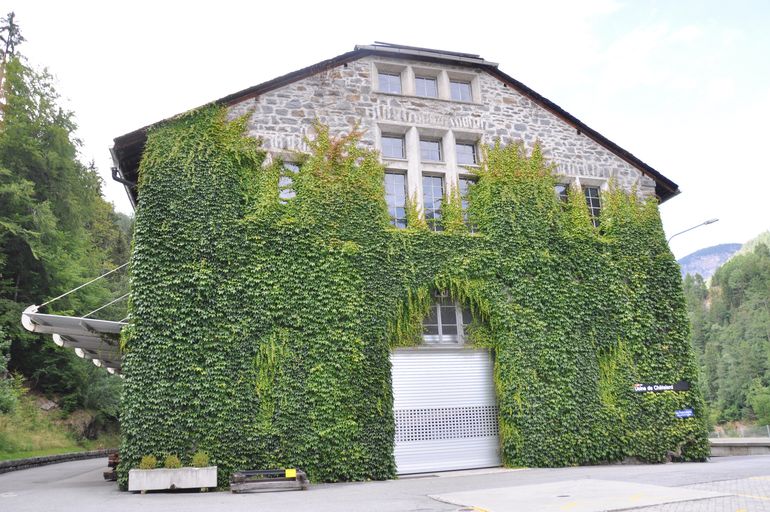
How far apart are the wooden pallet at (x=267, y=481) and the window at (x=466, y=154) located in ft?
31.2

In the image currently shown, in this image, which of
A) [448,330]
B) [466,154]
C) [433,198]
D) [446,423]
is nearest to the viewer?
[446,423]

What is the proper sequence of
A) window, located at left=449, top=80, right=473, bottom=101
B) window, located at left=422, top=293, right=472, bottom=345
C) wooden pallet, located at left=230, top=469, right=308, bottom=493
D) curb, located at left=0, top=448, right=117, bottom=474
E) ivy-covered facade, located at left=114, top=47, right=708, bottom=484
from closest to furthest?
wooden pallet, located at left=230, top=469, right=308, bottom=493
ivy-covered facade, located at left=114, top=47, right=708, bottom=484
window, located at left=422, top=293, right=472, bottom=345
window, located at left=449, top=80, right=473, bottom=101
curb, located at left=0, top=448, right=117, bottom=474

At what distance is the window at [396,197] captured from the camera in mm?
16344

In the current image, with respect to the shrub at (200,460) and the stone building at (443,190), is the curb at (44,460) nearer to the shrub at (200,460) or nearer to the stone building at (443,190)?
the stone building at (443,190)

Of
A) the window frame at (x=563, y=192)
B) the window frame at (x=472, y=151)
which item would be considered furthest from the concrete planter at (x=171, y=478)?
the window frame at (x=563, y=192)

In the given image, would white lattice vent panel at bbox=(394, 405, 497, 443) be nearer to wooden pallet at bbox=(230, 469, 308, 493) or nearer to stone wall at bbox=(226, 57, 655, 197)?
wooden pallet at bbox=(230, 469, 308, 493)

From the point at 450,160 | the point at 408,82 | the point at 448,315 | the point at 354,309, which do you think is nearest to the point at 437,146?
the point at 450,160

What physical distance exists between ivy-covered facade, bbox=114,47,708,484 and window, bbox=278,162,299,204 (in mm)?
50

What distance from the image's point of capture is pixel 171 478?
12.3 metres

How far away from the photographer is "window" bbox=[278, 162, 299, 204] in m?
15.3

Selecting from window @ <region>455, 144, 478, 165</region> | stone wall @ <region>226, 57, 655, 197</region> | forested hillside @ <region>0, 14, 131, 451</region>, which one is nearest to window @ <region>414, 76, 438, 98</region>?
stone wall @ <region>226, 57, 655, 197</region>

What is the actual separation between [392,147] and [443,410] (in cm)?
716

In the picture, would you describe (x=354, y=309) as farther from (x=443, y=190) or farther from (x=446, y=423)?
(x=443, y=190)

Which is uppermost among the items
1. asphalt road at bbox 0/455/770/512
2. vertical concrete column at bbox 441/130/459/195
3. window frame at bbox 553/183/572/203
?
vertical concrete column at bbox 441/130/459/195
